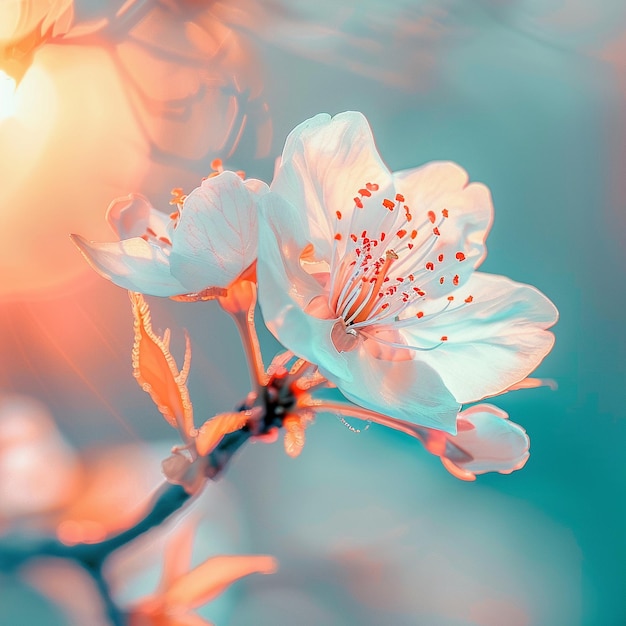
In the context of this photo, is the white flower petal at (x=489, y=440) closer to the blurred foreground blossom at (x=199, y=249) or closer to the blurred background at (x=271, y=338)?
the blurred foreground blossom at (x=199, y=249)

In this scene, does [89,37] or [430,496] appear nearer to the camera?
[89,37]

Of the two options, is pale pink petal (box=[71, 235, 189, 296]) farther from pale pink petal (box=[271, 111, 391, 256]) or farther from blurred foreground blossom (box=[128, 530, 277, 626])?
blurred foreground blossom (box=[128, 530, 277, 626])

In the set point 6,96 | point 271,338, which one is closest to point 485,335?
point 271,338

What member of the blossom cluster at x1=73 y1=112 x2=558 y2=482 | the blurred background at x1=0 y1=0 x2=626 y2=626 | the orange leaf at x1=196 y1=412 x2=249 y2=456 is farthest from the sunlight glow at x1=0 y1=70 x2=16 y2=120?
the orange leaf at x1=196 y1=412 x2=249 y2=456

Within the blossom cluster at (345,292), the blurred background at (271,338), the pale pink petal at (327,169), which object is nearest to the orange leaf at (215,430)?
the blossom cluster at (345,292)

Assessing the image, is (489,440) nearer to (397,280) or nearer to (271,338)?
(397,280)

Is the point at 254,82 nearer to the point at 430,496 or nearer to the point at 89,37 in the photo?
the point at 89,37

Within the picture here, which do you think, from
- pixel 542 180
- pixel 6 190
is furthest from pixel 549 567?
pixel 6 190
